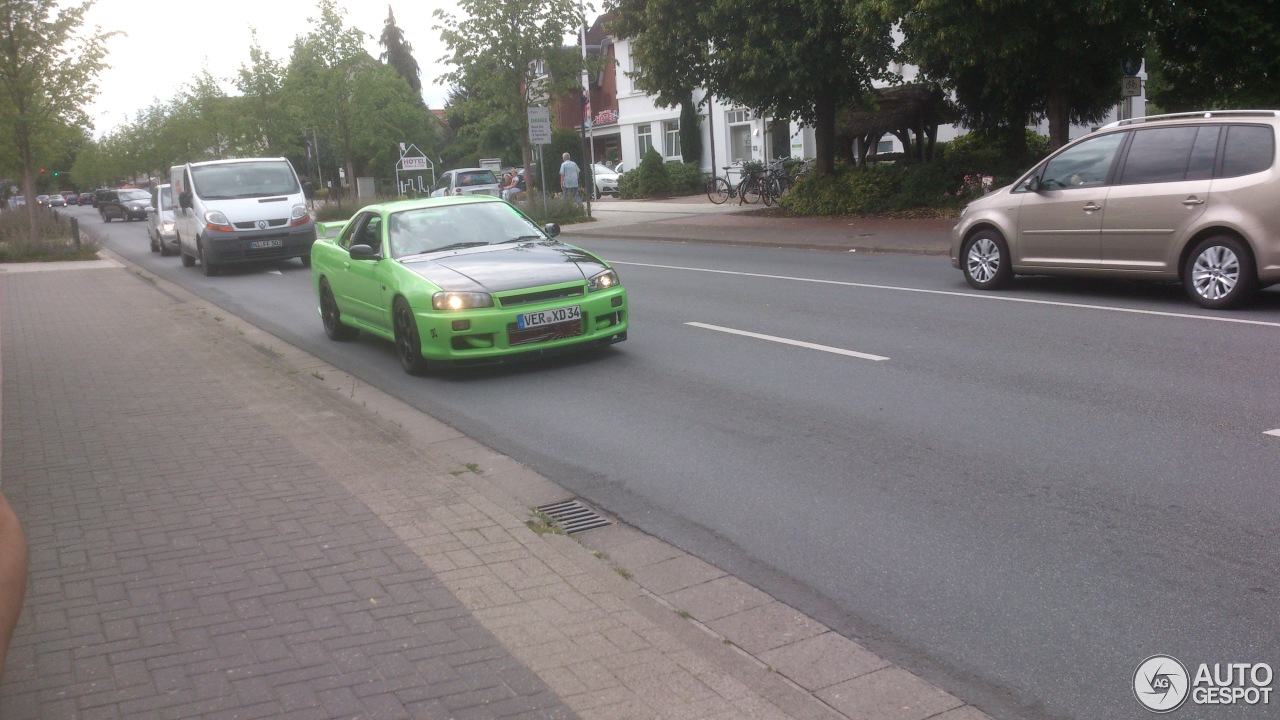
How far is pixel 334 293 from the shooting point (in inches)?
464

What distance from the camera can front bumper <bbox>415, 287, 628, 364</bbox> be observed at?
926 centimetres

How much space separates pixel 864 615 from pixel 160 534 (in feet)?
11.2

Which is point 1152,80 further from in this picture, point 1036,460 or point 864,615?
point 864,615

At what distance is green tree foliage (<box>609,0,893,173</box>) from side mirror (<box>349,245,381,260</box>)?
1411 centimetres

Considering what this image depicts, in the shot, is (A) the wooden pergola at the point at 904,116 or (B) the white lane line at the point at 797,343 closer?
(B) the white lane line at the point at 797,343

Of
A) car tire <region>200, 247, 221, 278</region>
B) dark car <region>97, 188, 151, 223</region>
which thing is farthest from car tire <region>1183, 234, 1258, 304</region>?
dark car <region>97, 188, 151, 223</region>

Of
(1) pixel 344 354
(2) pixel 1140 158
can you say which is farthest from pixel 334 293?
(2) pixel 1140 158

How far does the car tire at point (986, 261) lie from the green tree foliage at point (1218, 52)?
23.5 ft

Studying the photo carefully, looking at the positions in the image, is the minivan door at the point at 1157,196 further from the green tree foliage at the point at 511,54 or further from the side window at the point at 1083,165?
the green tree foliage at the point at 511,54

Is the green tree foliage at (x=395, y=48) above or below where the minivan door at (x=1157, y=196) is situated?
above

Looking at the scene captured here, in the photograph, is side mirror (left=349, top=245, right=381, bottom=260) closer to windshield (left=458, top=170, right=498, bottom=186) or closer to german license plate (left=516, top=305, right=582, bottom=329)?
german license plate (left=516, top=305, right=582, bottom=329)

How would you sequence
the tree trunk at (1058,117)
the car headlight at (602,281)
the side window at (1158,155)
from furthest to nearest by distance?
the tree trunk at (1058,117), the side window at (1158,155), the car headlight at (602,281)

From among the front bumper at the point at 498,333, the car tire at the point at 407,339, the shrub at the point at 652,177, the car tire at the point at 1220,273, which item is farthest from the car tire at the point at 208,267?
the shrub at the point at 652,177

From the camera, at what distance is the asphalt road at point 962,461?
4305 millimetres
